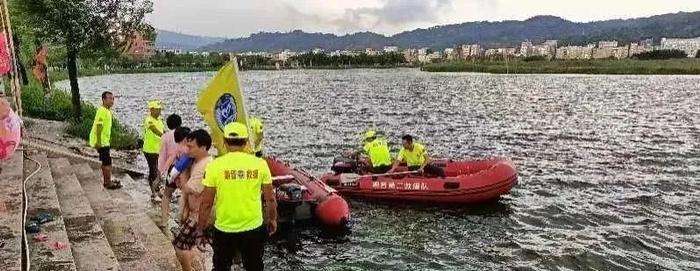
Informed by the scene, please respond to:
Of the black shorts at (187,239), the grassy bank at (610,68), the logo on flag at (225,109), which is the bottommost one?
the grassy bank at (610,68)

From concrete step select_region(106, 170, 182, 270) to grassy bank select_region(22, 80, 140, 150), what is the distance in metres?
8.00

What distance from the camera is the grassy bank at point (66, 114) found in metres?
20.2

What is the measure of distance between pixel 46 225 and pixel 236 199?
135 inches

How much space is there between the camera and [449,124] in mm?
36656

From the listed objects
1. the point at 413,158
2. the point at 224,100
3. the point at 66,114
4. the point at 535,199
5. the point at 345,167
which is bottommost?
the point at 535,199

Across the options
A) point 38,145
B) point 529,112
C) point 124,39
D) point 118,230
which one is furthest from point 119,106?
point 118,230

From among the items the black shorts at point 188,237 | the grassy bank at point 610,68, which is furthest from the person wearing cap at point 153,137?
the grassy bank at point 610,68

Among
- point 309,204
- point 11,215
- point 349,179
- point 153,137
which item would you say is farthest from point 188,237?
point 349,179

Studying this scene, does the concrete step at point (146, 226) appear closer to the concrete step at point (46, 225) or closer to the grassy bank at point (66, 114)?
the concrete step at point (46, 225)

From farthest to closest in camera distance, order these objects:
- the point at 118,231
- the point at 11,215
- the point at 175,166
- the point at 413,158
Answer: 1. the point at 413,158
2. the point at 118,231
3. the point at 11,215
4. the point at 175,166

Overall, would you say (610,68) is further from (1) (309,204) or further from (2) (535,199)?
(1) (309,204)

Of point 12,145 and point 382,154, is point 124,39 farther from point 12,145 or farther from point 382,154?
point 12,145

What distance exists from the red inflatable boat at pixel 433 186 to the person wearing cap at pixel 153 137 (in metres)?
5.69

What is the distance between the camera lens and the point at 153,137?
11.8 metres
